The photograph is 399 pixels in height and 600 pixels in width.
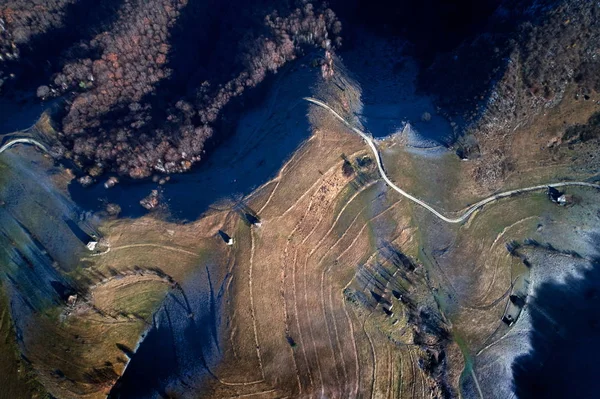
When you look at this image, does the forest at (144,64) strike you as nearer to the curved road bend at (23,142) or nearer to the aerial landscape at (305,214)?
the aerial landscape at (305,214)

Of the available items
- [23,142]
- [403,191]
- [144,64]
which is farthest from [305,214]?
[23,142]

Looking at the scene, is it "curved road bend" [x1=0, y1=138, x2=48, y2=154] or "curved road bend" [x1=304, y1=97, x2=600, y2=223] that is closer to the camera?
"curved road bend" [x1=0, y1=138, x2=48, y2=154]

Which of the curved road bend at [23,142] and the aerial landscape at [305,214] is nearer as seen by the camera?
the aerial landscape at [305,214]

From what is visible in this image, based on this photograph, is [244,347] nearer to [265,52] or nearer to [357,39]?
[265,52]

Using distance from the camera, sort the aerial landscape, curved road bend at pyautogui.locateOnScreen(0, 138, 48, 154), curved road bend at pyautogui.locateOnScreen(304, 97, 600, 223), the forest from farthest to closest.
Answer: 1. the forest
2. curved road bend at pyautogui.locateOnScreen(304, 97, 600, 223)
3. curved road bend at pyautogui.locateOnScreen(0, 138, 48, 154)
4. the aerial landscape

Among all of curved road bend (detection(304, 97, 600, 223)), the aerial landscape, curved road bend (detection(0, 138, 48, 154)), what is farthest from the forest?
curved road bend (detection(304, 97, 600, 223))

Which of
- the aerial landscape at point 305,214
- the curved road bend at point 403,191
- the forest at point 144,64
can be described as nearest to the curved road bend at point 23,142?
the aerial landscape at point 305,214

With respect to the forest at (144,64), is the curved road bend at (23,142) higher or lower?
lower

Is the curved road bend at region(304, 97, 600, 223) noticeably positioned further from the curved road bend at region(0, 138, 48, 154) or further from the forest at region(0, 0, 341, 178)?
the curved road bend at region(0, 138, 48, 154)

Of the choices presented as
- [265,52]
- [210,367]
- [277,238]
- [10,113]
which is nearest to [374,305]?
[277,238]
